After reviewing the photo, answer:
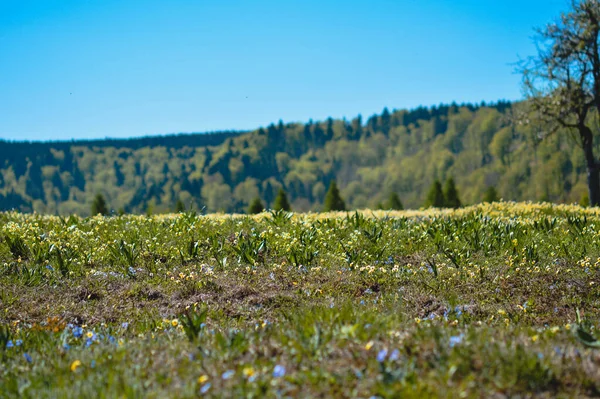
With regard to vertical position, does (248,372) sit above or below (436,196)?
above

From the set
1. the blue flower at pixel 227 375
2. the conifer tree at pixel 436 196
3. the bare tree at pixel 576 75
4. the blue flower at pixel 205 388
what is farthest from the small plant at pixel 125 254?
the conifer tree at pixel 436 196

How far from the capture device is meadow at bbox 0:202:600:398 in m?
3.54

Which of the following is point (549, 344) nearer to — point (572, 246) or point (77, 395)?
point (77, 395)

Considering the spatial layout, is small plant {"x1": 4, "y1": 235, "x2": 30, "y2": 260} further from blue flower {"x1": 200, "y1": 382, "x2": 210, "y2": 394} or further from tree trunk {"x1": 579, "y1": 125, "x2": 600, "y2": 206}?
tree trunk {"x1": 579, "y1": 125, "x2": 600, "y2": 206}

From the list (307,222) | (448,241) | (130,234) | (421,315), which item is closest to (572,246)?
(448,241)

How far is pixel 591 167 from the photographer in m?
25.4

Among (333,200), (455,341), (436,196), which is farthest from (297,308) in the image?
(436,196)

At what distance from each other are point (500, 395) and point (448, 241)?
6.81 metres

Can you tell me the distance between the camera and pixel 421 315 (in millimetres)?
7105

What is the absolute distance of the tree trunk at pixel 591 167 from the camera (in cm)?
2539

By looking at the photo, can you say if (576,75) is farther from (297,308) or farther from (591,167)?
(297,308)

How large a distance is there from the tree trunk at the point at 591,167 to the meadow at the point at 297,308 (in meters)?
16.2

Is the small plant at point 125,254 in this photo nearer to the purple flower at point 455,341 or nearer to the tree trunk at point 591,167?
the purple flower at point 455,341

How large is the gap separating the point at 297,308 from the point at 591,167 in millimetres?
23869
